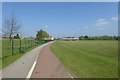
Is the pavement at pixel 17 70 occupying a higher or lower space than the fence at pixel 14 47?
lower

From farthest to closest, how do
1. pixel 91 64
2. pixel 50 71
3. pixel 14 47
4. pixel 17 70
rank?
pixel 14 47
pixel 91 64
pixel 17 70
pixel 50 71

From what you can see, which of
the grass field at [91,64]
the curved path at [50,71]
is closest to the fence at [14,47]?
the grass field at [91,64]

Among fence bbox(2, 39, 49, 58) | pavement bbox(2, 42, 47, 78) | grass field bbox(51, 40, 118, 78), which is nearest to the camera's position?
pavement bbox(2, 42, 47, 78)

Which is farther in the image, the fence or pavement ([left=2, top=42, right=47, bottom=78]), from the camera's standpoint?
the fence

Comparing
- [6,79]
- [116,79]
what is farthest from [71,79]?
[6,79]

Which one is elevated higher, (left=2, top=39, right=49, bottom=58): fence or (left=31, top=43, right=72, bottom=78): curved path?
(left=2, top=39, right=49, bottom=58): fence

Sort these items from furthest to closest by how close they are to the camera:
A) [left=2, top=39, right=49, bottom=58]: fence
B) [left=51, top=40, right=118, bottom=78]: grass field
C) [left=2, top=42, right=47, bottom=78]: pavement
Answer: [left=2, top=39, right=49, bottom=58]: fence
[left=51, top=40, right=118, bottom=78]: grass field
[left=2, top=42, right=47, bottom=78]: pavement

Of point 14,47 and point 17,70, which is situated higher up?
point 14,47

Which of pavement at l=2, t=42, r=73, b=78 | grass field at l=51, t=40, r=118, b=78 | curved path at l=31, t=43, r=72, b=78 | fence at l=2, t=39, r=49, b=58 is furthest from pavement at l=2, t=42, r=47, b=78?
fence at l=2, t=39, r=49, b=58

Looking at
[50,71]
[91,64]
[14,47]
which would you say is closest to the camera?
[50,71]

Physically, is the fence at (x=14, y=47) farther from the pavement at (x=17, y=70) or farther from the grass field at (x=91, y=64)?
the pavement at (x=17, y=70)

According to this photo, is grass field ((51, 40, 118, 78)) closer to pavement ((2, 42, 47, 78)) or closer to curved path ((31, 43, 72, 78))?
curved path ((31, 43, 72, 78))

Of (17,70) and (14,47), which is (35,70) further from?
(14,47)

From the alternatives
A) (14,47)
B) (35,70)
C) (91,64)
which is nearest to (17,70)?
(35,70)
